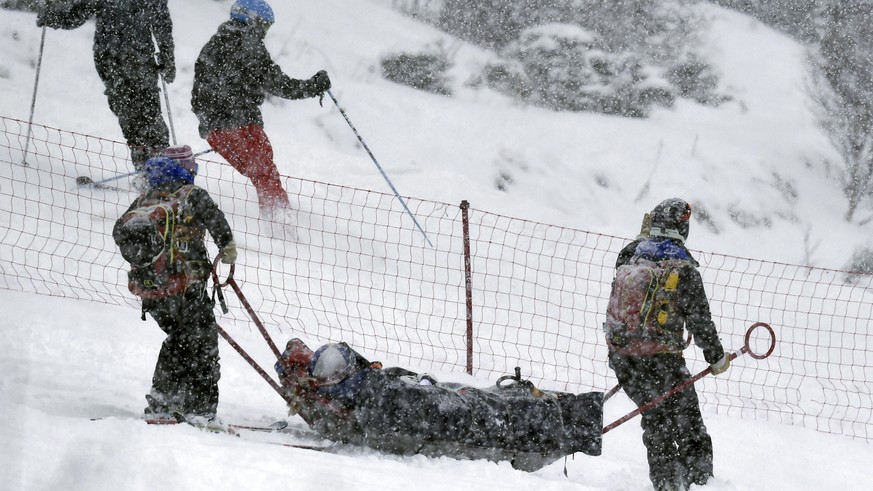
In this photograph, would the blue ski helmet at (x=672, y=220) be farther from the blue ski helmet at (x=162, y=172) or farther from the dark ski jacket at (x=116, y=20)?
the dark ski jacket at (x=116, y=20)

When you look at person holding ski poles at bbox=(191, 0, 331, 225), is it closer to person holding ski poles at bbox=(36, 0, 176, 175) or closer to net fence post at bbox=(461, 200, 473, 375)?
person holding ski poles at bbox=(36, 0, 176, 175)

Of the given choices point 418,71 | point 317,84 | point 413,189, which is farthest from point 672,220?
point 418,71

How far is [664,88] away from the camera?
600 inches

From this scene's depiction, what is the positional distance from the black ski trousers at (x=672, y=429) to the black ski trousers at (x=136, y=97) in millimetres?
4477

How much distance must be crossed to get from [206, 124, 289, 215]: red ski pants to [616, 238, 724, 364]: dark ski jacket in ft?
12.1

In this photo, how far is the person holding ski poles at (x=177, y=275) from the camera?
3932 mm

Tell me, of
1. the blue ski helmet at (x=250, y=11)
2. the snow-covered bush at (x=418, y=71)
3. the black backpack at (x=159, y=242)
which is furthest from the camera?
the snow-covered bush at (x=418, y=71)

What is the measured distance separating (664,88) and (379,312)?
33.8ft

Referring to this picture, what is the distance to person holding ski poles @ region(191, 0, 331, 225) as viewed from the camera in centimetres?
677

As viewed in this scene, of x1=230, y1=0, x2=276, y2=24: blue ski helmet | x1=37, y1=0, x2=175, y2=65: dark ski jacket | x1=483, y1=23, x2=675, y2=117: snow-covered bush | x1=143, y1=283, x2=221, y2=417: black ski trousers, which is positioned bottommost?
x1=143, y1=283, x2=221, y2=417: black ski trousers

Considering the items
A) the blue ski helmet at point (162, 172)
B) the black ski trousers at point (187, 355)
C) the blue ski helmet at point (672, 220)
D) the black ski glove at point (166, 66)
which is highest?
the black ski glove at point (166, 66)

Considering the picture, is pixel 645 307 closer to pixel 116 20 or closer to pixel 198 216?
pixel 198 216

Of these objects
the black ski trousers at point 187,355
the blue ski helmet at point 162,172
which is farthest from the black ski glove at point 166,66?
the black ski trousers at point 187,355

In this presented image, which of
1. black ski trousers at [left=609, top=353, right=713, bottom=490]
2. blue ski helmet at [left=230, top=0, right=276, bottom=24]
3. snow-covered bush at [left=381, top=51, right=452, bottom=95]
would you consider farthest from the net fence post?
snow-covered bush at [left=381, top=51, right=452, bottom=95]
